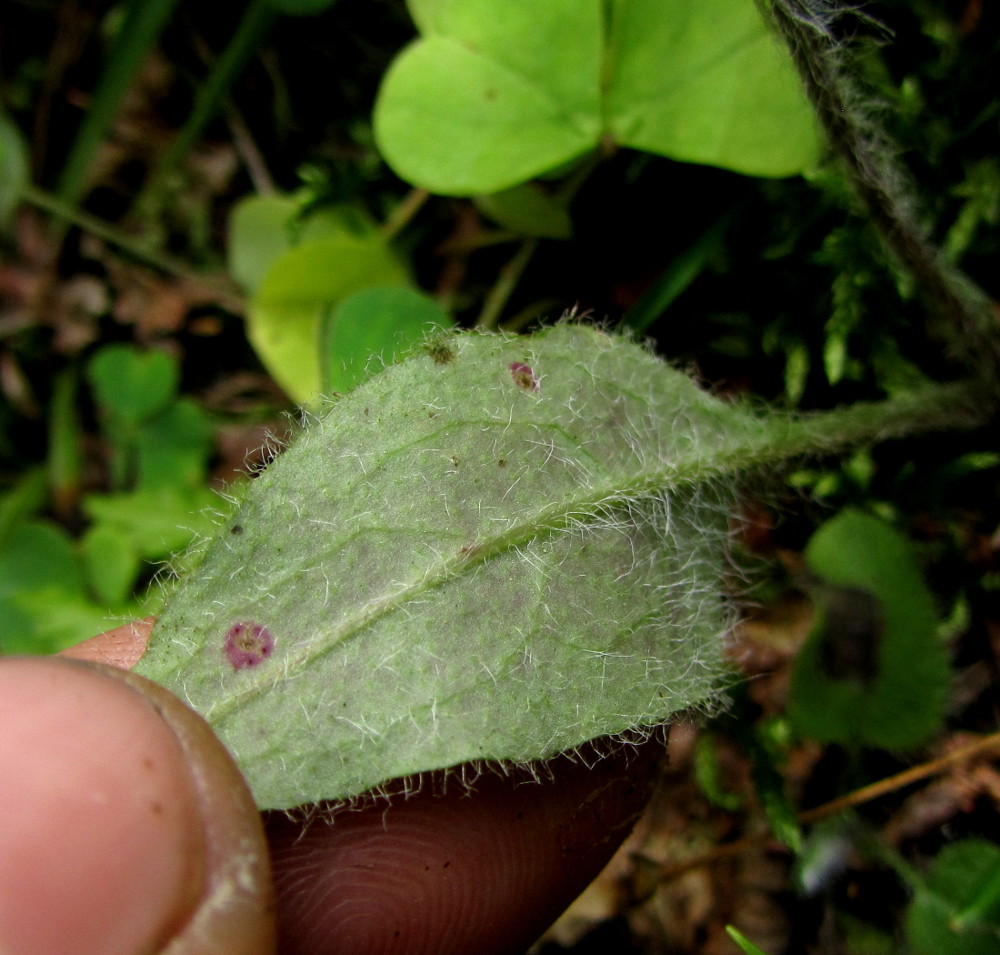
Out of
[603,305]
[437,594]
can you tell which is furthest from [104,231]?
[437,594]

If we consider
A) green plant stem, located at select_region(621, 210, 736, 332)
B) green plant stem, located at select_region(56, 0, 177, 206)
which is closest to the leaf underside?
green plant stem, located at select_region(621, 210, 736, 332)

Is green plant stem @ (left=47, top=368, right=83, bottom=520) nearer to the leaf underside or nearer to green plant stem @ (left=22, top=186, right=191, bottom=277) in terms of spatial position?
green plant stem @ (left=22, top=186, right=191, bottom=277)

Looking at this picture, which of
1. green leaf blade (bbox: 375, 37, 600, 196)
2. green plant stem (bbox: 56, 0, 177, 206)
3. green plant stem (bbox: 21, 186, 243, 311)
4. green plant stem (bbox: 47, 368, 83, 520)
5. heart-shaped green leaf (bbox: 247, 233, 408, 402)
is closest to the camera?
green leaf blade (bbox: 375, 37, 600, 196)

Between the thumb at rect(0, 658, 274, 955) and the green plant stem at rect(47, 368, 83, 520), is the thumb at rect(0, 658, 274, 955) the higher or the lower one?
the higher one

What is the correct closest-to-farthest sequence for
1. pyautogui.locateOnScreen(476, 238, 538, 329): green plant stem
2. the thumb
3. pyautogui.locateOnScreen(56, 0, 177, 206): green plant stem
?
the thumb
pyautogui.locateOnScreen(476, 238, 538, 329): green plant stem
pyautogui.locateOnScreen(56, 0, 177, 206): green plant stem

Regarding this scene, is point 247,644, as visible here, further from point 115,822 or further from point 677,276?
point 677,276

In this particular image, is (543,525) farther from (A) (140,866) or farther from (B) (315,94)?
(B) (315,94)
